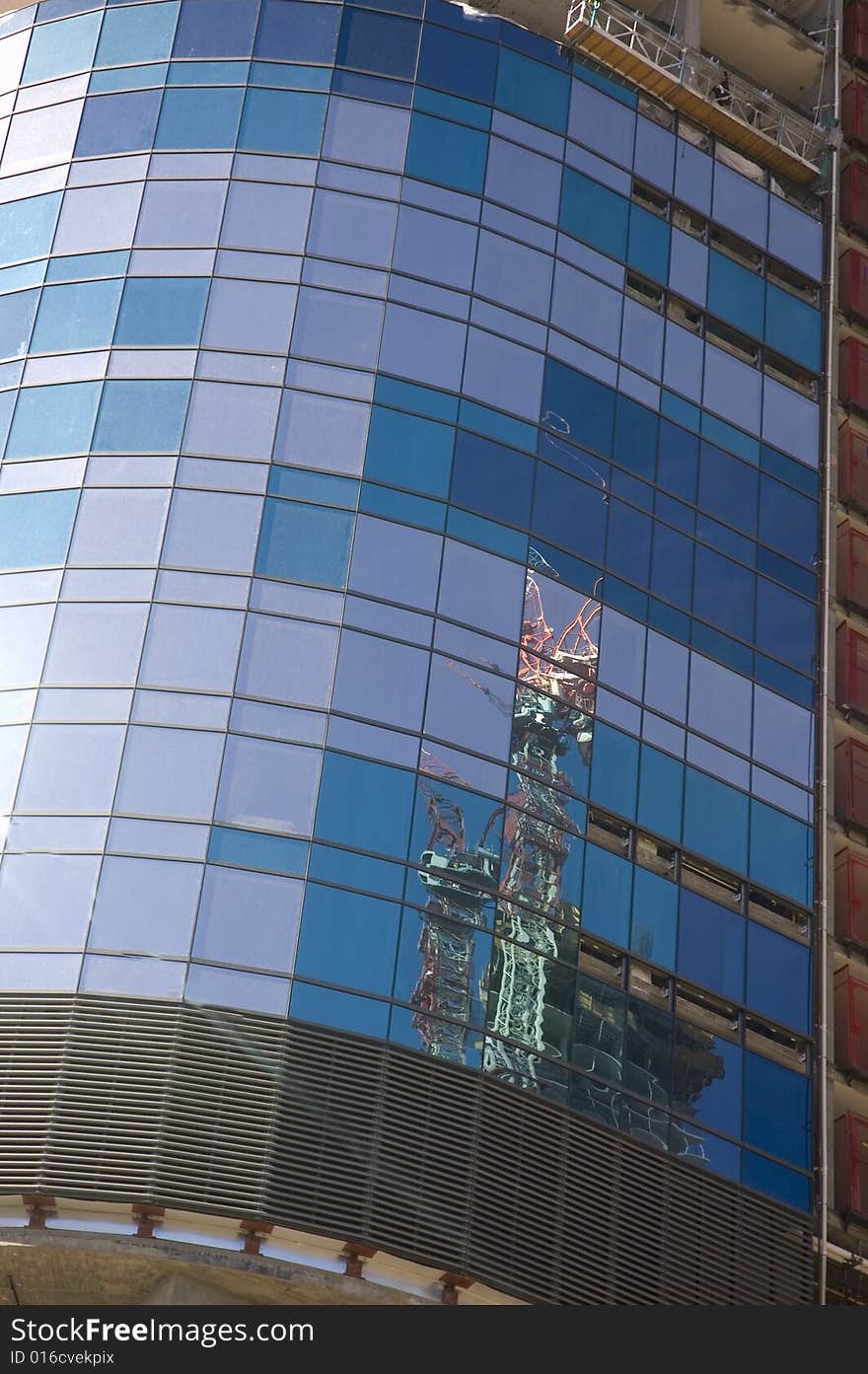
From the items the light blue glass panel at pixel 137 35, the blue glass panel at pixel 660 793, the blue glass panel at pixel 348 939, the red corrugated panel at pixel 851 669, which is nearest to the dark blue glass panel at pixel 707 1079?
the blue glass panel at pixel 660 793

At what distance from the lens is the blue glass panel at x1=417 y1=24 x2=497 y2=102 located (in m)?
53.2

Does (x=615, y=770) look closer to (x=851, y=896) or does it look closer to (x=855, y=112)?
(x=851, y=896)

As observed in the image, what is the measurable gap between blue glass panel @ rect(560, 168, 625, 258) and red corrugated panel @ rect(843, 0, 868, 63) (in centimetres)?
1176

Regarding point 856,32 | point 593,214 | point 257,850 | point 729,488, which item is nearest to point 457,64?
point 593,214

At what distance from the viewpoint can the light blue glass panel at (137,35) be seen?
5347 cm

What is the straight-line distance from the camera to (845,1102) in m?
49.9

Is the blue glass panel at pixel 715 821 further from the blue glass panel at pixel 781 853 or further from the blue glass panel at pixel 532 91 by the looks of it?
the blue glass panel at pixel 532 91

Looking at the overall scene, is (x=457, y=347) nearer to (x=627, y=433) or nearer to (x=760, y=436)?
(x=627, y=433)

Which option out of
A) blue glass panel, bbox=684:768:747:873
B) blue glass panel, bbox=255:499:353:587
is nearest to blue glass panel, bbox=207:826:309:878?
blue glass panel, bbox=255:499:353:587

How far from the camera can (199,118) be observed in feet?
172

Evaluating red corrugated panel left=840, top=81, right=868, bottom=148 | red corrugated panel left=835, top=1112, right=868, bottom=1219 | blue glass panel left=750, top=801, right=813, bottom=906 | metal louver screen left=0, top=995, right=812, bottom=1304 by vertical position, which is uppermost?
red corrugated panel left=840, top=81, right=868, bottom=148

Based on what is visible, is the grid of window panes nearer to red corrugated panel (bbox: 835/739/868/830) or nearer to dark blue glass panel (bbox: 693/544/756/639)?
dark blue glass panel (bbox: 693/544/756/639)

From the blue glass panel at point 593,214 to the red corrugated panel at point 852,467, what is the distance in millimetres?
7451

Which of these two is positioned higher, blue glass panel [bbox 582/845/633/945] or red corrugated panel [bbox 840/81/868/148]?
red corrugated panel [bbox 840/81/868/148]
